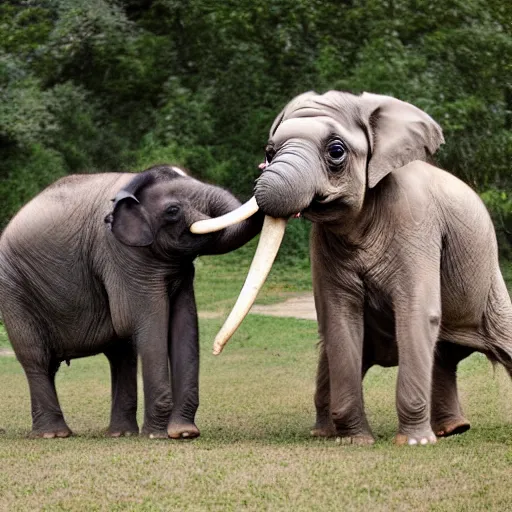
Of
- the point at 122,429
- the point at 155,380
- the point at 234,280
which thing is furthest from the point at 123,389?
the point at 234,280

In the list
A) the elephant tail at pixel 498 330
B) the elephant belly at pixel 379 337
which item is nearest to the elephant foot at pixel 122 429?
the elephant belly at pixel 379 337

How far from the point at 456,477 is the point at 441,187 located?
2.47 m

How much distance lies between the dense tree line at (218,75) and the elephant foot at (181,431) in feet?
43.4

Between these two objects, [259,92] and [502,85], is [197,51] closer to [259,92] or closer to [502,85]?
[259,92]

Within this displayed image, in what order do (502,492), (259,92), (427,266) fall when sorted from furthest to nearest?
(259,92) < (427,266) < (502,492)

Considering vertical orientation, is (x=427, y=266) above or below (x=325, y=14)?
above

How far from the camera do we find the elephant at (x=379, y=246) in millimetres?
8875

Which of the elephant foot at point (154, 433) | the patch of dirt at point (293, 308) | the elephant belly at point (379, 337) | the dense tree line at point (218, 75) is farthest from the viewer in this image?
the dense tree line at point (218, 75)

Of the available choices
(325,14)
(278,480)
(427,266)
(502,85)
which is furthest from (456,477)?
(325,14)

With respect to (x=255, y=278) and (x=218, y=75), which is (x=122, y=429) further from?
(x=218, y=75)

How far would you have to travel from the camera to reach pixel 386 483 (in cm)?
750

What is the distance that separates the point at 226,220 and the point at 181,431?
140cm

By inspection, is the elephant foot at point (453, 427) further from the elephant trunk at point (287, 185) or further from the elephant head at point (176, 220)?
the elephant trunk at point (287, 185)

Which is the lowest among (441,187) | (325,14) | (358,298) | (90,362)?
(90,362)
